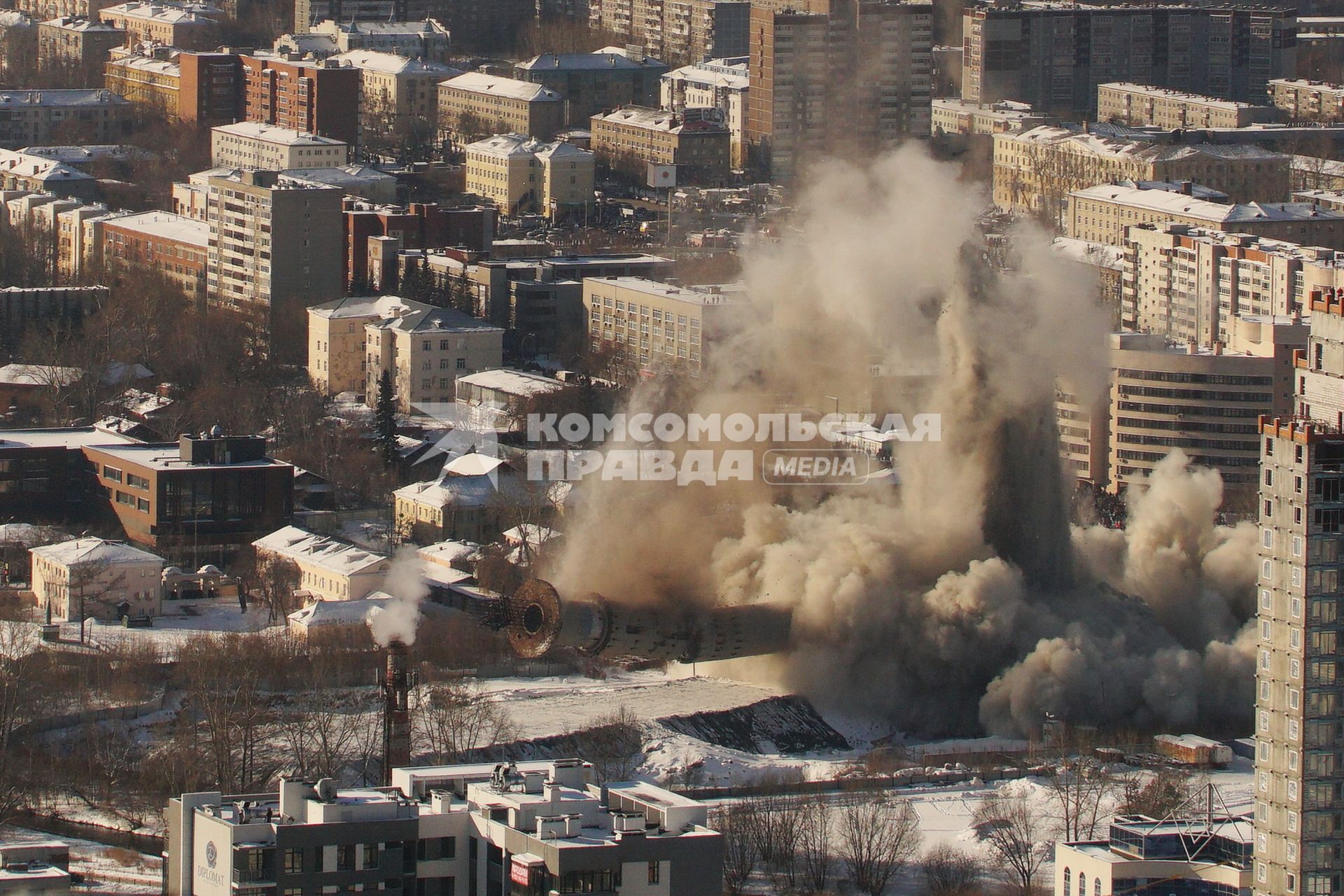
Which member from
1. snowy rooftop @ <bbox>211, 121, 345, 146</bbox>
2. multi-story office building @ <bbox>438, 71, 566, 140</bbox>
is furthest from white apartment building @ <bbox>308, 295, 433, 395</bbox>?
multi-story office building @ <bbox>438, 71, 566, 140</bbox>

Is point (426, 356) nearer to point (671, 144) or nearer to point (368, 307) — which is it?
point (368, 307)

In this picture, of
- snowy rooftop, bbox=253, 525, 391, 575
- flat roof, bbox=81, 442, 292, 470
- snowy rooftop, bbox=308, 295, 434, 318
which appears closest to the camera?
snowy rooftop, bbox=253, 525, 391, 575

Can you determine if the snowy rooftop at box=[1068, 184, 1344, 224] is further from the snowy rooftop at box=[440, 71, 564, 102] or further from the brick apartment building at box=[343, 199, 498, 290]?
the snowy rooftop at box=[440, 71, 564, 102]

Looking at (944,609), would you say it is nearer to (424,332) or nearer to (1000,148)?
(424,332)

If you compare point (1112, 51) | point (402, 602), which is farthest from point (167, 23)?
point (402, 602)

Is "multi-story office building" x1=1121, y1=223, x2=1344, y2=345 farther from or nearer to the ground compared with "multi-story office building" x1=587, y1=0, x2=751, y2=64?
nearer to the ground

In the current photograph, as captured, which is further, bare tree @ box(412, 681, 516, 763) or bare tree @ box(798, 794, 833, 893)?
bare tree @ box(412, 681, 516, 763)
